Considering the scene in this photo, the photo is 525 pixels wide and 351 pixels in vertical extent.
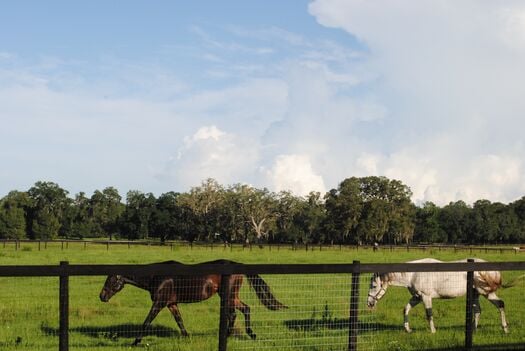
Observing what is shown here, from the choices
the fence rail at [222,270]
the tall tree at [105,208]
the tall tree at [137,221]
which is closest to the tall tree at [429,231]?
the tall tree at [137,221]

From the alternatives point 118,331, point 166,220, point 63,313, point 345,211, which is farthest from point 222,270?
point 166,220

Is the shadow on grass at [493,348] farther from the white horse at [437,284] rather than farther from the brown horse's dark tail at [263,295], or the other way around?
the brown horse's dark tail at [263,295]

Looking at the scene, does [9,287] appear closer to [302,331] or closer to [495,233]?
[302,331]

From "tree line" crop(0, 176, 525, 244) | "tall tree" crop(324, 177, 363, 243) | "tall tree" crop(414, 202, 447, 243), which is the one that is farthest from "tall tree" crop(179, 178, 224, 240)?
"tall tree" crop(414, 202, 447, 243)

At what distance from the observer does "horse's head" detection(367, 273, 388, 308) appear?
42.5ft

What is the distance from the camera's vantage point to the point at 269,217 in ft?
422

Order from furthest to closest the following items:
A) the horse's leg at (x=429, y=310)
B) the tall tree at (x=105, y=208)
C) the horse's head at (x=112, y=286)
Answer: the tall tree at (x=105, y=208) < the horse's leg at (x=429, y=310) < the horse's head at (x=112, y=286)

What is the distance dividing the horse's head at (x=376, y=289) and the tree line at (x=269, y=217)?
324 ft

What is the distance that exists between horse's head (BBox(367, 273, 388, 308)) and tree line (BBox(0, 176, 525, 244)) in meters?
98.7

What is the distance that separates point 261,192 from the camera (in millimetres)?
130625

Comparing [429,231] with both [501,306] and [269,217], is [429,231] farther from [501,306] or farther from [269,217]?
[501,306]

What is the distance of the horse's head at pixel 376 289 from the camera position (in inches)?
510

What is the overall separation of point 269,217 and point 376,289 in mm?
115903

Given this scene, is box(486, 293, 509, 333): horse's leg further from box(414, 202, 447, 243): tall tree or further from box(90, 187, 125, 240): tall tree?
box(90, 187, 125, 240): tall tree
